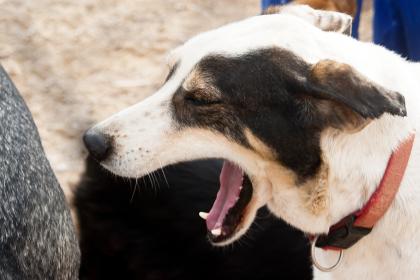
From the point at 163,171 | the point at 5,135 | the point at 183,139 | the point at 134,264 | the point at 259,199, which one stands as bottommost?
the point at 134,264

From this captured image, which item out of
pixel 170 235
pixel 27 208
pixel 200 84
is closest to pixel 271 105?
pixel 200 84

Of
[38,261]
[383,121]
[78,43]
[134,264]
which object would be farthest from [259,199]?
[78,43]

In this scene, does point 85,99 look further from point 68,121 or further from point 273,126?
point 273,126

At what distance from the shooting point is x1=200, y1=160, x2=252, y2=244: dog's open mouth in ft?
8.04

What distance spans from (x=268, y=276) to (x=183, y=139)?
97 centimetres

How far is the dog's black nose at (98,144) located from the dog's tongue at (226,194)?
395mm

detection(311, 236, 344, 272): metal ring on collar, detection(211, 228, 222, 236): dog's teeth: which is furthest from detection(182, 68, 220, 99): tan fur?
detection(311, 236, 344, 272): metal ring on collar

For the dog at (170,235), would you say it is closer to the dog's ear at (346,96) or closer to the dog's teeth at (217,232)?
the dog's teeth at (217,232)

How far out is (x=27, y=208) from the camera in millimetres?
2059

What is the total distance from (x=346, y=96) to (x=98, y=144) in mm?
780

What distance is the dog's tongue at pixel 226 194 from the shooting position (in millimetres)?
2471

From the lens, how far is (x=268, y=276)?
309 cm

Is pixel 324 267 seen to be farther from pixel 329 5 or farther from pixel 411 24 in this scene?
pixel 411 24

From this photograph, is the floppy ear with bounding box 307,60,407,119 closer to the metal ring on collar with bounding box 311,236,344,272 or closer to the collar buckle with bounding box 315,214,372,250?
the collar buckle with bounding box 315,214,372,250
